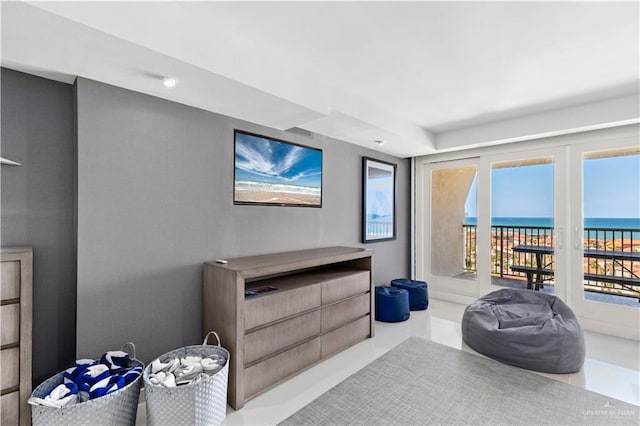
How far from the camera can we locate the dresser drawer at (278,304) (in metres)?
2.20

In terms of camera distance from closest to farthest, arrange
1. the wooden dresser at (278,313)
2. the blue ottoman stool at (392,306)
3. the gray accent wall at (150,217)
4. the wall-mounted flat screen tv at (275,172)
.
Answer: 1. the gray accent wall at (150,217)
2. the wooden dresser at (278,313)
3. the wall-mounted flat screen tv at (275,172)
4. the blue ottoman stool at (392,306)

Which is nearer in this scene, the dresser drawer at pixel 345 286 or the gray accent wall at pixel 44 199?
the gray accent wall at pixel 44 199

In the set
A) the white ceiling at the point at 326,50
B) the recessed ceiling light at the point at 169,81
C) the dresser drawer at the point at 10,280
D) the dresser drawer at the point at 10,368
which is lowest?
the dresser drawer at the point at 10,368

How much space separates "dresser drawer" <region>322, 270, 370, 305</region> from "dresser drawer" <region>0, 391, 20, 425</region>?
2038 mm

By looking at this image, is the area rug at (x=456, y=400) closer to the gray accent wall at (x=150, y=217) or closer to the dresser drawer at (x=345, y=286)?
the dresser drawer at (x=345, y=286)

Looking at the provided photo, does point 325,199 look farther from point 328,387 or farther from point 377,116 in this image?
point 328,387

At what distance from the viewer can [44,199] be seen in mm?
1974

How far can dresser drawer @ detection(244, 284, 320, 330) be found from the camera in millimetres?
2201

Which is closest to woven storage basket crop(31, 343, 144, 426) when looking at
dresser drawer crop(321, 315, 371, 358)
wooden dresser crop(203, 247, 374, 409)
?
wooden dresser crop(203, 247, 374, 409)

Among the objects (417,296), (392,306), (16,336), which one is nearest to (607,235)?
(417,296)

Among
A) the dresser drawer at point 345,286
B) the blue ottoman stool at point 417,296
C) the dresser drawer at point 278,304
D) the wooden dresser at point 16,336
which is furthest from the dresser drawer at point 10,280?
the blue ottoman stool at point 417,296

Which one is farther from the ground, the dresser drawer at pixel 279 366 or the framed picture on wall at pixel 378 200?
the framed picture on wall at pixel 378 200

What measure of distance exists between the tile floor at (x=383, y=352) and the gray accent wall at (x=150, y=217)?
655mm

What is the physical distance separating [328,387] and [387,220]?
270 cm
